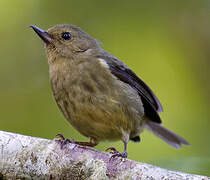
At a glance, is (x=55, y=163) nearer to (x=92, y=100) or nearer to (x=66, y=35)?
(x=92, y=100)

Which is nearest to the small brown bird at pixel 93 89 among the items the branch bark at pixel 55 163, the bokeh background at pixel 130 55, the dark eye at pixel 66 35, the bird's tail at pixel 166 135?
the dark eye at pixel 66 35

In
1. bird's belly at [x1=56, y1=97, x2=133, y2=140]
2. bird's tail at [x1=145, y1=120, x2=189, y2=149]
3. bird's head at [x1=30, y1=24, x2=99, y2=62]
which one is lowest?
bird's tail at [x1=145, y1=120, x2=189, y2=149]

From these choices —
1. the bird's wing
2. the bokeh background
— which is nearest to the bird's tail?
the bokeh background

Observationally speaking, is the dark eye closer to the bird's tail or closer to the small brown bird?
the small brown bird

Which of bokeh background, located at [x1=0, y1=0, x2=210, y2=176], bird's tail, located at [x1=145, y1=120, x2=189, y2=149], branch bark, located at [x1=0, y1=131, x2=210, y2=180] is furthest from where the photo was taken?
bokeh background, located at [x1=0, y1=0, x2=210, y2=176]

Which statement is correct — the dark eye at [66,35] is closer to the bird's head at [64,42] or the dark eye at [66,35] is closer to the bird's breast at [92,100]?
the bird's head at [64,42]

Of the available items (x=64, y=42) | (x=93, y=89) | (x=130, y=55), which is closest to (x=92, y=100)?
(x=93, y=89)

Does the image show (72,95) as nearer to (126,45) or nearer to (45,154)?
(45,154)
